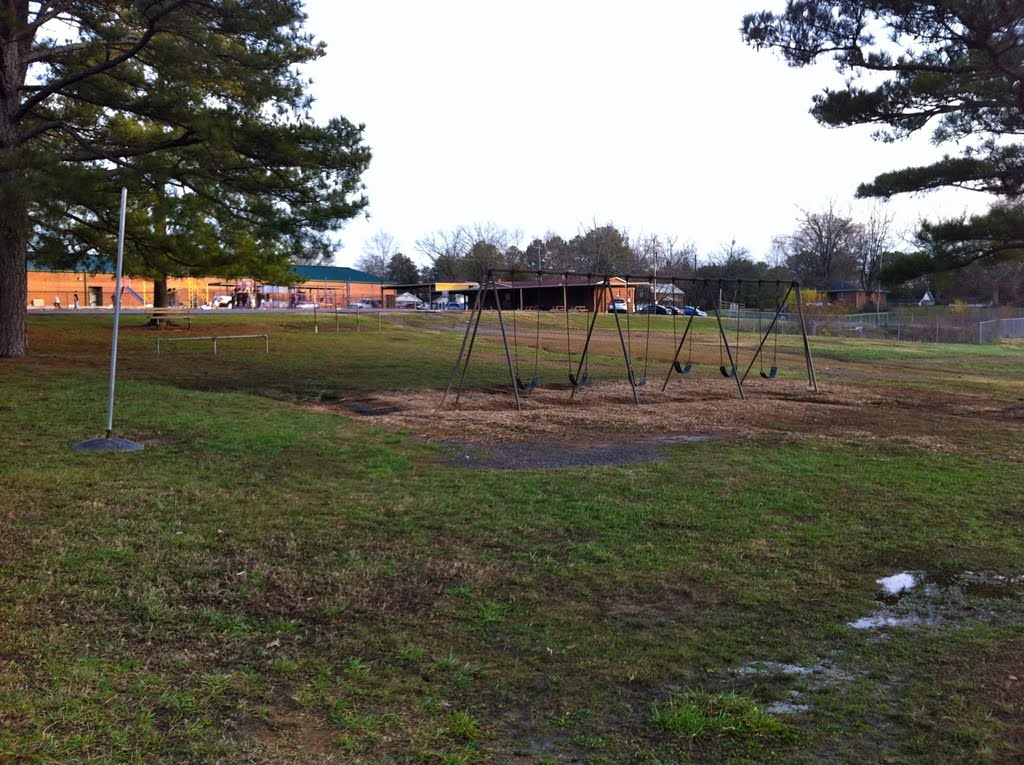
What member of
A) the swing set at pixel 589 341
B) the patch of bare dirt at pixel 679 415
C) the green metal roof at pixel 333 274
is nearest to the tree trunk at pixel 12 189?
the patch of bare dirt at pixel 679 415

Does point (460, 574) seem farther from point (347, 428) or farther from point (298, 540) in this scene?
point (347, 428)

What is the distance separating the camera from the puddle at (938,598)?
549 centimetres

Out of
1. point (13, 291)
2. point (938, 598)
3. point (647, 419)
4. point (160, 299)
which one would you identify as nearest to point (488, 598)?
point (938, 598)

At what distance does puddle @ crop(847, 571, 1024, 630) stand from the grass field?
3 cm

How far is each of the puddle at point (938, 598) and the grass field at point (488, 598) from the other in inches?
1.2

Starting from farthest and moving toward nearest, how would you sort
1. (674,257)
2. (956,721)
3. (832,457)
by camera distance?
(674,257), (832,457), (956,721)

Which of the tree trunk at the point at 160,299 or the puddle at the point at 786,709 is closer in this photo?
the puddle at the point at 786,709

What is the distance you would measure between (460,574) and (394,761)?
2.45 m

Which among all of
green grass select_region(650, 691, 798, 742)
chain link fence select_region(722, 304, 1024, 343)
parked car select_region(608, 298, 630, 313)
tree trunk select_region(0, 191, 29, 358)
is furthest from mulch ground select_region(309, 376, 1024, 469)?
chain link fence select_region(722, 304, 1024, 343)

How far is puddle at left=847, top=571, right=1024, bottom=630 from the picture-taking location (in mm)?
5488

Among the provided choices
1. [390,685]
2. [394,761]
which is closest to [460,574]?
[390,685]

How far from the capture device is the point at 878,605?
5.72m

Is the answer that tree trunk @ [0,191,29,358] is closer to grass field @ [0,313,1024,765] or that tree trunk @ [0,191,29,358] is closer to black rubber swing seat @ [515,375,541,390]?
grass field @ [0,313,1024,765]

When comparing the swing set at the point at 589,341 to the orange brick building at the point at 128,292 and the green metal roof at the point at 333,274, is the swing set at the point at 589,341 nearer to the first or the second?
the orange brick building at the point at 128,292
